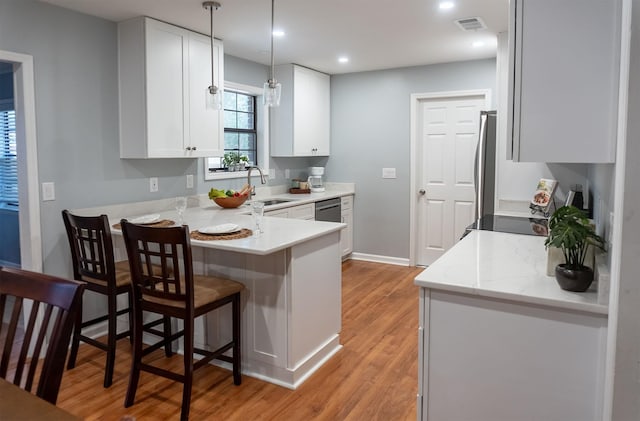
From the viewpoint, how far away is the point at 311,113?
554 centimetres

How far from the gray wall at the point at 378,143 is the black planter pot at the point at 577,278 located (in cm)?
394

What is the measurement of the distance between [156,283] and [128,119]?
164 cm

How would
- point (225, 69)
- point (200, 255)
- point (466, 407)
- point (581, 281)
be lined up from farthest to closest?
point (225, 69) < point (200, 255) < point (466, 407) < point (581, 281)

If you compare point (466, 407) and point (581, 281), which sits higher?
point (581, 281)

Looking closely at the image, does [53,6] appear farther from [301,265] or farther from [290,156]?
[290,156]

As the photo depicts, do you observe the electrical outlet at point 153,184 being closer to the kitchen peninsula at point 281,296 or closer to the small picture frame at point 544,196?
the kitchen peninsula at point 281,296

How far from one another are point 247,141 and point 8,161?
2347 millimetres

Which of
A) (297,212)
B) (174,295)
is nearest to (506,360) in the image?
(174,295)

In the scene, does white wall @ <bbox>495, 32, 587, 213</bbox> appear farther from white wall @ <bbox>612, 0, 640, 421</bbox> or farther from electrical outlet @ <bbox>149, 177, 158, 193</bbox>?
electrical outlet @ <bbox>149, 177, 158, 193</bbox>

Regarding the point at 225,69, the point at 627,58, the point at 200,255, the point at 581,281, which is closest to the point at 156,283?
the point at 200,255

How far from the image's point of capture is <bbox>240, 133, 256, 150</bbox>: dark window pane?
5145mm

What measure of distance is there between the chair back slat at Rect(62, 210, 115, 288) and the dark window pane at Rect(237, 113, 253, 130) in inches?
101

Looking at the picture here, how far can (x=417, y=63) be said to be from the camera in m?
5.21

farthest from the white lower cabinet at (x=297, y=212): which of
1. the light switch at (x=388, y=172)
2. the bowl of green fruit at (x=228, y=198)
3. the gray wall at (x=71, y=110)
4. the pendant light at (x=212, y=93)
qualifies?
the pendant light at (x=212, y=93)
